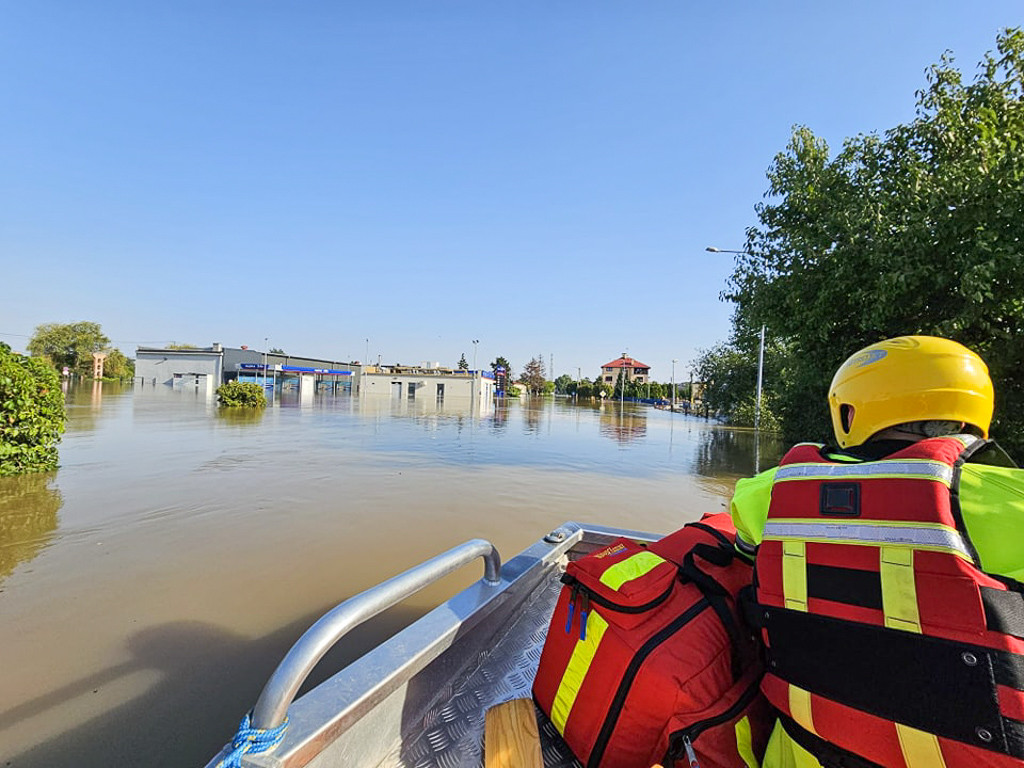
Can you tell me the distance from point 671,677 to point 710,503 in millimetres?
8174

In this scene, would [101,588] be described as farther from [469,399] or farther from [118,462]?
[469,399]

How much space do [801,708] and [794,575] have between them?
0.32m

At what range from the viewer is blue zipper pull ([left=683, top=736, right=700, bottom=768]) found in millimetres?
1327

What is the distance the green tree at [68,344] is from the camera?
181 feet

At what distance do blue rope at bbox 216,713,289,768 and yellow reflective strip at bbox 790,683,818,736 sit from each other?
1282 mm

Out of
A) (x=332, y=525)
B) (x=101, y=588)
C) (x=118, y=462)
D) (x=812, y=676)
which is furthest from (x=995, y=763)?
(x=118, y=462)

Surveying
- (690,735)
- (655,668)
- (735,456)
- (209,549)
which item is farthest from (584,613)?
(735,456)

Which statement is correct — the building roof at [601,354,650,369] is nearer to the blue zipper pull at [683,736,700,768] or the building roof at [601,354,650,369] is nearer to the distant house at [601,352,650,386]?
the distant house at [601,352,650,386]

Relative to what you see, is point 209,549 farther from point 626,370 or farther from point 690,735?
point 626,370

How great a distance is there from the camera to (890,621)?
1.08 m

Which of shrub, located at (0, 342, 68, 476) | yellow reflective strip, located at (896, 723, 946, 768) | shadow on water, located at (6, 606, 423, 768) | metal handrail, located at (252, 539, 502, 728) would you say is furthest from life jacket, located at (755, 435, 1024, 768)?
shrub, located at (0, 342, 68, 476)

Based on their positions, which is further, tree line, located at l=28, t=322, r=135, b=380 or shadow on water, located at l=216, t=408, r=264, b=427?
tree line, located at l=28, t=322, r=135, b=380

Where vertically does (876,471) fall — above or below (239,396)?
above

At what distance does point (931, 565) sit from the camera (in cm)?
106
